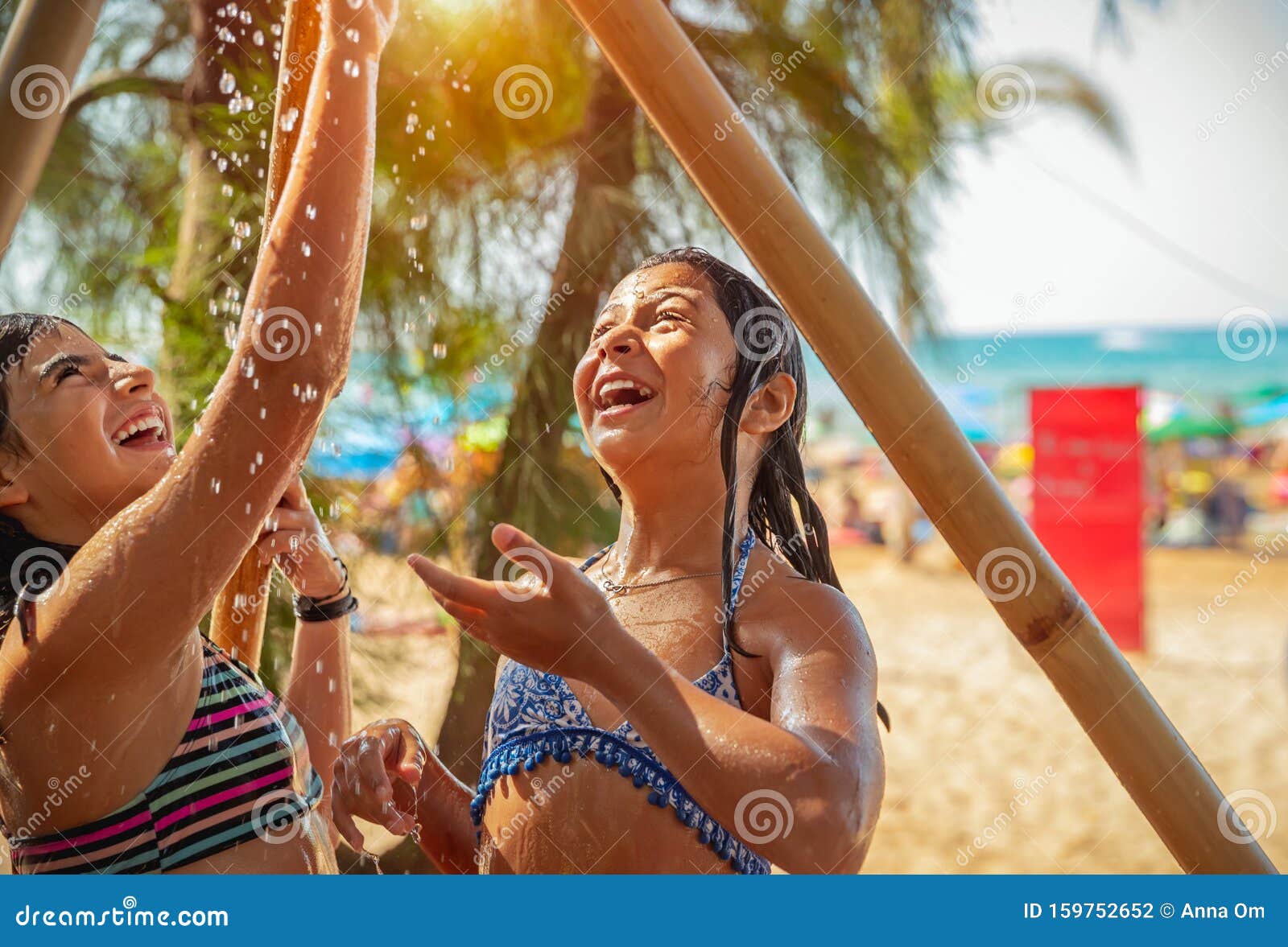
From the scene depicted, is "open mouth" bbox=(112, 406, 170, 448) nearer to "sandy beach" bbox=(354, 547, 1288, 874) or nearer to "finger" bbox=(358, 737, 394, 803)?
"finger" bbox=(358, 737, 394, 803)

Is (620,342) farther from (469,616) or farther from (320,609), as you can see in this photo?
(320,609)

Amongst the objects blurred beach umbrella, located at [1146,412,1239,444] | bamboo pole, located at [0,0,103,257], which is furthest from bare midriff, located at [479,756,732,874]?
blurred beach umbrella, located at [1146,412,1239,444]

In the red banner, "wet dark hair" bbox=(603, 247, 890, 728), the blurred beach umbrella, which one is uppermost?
the blurred beach umbrella

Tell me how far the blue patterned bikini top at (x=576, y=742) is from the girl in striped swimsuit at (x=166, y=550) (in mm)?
270

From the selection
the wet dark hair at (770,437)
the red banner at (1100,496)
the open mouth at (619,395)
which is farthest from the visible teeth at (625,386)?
the red banner at (1100,496)

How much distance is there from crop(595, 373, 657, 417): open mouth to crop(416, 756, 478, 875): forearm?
1.86ft

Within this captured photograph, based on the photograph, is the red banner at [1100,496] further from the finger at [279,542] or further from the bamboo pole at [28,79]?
the bamboo pole at [28,79]

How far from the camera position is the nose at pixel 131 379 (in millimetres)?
1512

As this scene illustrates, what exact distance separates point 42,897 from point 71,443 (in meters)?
0.56

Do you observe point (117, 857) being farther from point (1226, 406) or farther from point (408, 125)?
point (1226, 406)

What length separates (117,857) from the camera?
54.3 inches

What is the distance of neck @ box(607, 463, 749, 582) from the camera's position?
1.51 meters

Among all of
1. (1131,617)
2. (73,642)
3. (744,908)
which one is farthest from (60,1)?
(1131,617)

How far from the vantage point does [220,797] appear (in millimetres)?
1417
